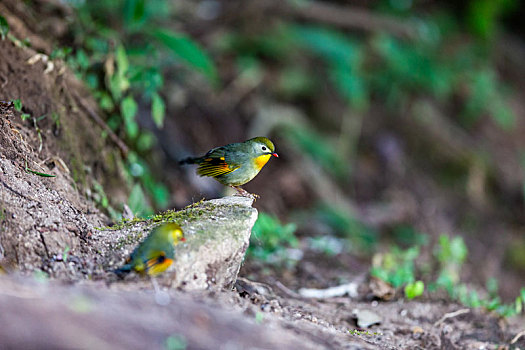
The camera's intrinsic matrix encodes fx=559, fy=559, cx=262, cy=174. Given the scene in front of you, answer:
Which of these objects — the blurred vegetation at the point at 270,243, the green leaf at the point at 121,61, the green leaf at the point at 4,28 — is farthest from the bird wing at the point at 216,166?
the green leaf at the point at 4,28

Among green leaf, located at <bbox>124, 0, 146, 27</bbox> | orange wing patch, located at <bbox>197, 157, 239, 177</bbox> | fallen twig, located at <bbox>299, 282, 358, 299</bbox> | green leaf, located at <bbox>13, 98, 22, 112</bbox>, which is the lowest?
fallen twig, located at <bbox>299, 282, 358, 299</bbox>

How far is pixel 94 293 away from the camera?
259 centimetres

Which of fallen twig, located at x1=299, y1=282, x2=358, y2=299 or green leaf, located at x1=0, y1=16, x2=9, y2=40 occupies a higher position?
green leaf, located at x1=0, y1=16, x2=9, y2=40

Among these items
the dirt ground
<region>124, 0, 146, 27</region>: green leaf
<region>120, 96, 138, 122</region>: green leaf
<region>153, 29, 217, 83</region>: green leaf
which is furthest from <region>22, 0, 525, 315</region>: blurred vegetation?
the dirt ground

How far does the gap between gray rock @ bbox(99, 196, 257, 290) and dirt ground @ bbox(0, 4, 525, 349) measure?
9 cm

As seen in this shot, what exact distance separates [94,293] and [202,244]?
2.43 feet

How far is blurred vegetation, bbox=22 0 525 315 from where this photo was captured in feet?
27.2

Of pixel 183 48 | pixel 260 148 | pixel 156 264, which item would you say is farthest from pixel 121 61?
pixel 156 264

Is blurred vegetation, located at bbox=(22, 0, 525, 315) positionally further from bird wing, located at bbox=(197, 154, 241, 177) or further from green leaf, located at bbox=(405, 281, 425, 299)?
bird wing, located at bbox=(197, 154, 241, 177)

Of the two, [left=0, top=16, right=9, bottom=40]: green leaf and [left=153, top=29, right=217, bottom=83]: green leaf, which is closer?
[left=0, top=16, right=9, bottom=40]: green leaf

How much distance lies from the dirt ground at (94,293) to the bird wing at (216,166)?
86cm

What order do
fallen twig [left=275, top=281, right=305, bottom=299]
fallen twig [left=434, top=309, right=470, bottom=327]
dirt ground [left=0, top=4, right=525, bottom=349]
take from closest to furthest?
dirt ground [left=0, top=4, right=525, bottom=349] → fallen twig [left=434, top=309, right=470, bottom=327] → fallen twig [left=275, top=281, right=305, bottom=299]

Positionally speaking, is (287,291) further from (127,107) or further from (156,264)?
(127,107)

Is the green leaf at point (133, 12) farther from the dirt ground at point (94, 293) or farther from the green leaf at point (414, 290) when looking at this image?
the green leaf at point (414, 290)
